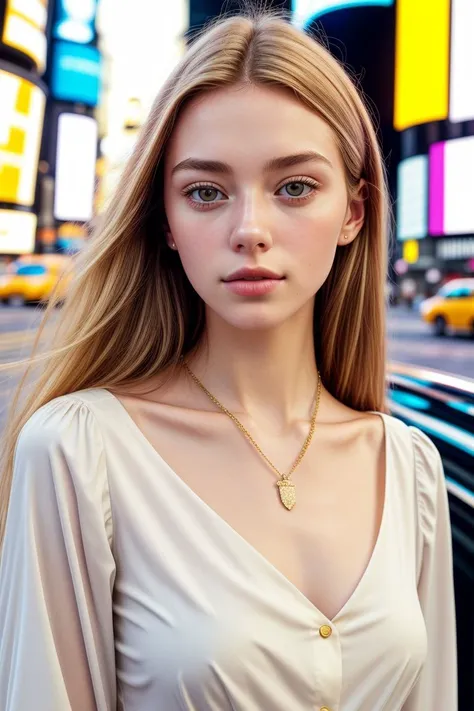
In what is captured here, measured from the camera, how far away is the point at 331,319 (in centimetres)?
139

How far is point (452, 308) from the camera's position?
5.93 feet

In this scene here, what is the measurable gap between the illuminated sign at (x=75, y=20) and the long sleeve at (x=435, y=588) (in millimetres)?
1381

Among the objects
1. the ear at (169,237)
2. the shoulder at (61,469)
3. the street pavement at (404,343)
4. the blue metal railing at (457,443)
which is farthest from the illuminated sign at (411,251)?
the shoulder at (61,469)

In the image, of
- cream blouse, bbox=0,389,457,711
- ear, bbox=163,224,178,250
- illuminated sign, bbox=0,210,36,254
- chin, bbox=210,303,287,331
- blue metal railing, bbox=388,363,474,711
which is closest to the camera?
cream blouse, bbox=0,389,457,711

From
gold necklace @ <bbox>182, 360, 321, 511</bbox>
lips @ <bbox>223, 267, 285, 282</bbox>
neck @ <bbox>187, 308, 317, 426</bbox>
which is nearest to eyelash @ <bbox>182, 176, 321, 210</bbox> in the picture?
lips @ <bbox>223, 267, 285, 282</bbox>

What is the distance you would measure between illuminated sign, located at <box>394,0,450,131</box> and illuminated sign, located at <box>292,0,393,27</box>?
3.5 inches

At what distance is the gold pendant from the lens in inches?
44.0

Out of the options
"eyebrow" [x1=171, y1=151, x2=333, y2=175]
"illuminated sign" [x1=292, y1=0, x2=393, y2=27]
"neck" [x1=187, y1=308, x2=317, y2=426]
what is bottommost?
"neck" [x1=187, y1=308, x2=317, y2=426]

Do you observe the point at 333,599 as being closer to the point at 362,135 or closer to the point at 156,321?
the point at 156,321

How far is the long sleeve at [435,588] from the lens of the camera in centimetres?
127

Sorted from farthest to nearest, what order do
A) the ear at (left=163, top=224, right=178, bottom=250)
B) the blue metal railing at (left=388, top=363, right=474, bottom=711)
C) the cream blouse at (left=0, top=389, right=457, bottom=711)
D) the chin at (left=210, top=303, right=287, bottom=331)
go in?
the blue metal railing at (left=388, top=363, right=474, bottom=711) < the ear at (left=163, top=224, right=178, bottom=250) < the chin at (left=210, top=303, right=287, bottom=331) < the cream blouse at (left=0, top=389, right=457, bottom=711)

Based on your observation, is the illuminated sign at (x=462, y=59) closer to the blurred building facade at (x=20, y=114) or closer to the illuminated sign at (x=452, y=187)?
the illuminated sign at (x=452, y=187)

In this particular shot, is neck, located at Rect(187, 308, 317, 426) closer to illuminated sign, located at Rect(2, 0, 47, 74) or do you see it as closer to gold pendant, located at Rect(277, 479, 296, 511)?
gold pendant, located at Rect(277, 479, 296, 511)

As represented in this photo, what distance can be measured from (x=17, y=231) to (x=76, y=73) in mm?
451
